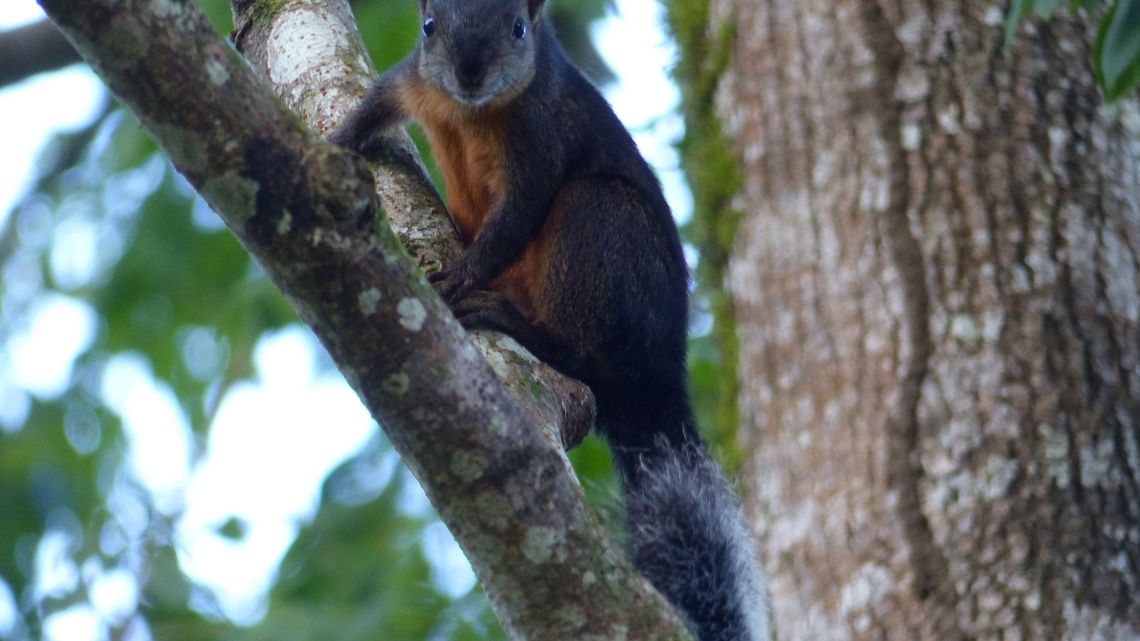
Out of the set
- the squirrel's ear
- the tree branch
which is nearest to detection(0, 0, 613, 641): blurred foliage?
the squirrel's ear

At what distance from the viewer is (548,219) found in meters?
3.97

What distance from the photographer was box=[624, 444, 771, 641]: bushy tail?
3029 millimetres

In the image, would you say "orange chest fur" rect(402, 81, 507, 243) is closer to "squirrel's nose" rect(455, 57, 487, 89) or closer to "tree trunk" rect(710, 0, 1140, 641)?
"squirrel's nose" rect(455, 57, 487, 89)

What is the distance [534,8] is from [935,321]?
8.34 ft

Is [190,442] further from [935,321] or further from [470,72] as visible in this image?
[935,321]

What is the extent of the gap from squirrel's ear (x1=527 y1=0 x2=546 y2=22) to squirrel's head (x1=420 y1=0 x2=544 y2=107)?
190 millimetres

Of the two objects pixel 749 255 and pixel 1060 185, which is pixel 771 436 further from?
pixel 1060 185

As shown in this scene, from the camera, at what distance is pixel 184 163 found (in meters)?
1.98

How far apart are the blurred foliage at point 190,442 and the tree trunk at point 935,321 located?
3081 mm

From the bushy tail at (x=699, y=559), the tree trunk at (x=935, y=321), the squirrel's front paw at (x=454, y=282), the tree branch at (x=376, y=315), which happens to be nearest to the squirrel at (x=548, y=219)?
the squirrel's front paw at (x=454, y=282)

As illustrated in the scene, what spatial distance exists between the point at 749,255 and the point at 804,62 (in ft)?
1.06

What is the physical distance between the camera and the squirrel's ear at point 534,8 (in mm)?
4188

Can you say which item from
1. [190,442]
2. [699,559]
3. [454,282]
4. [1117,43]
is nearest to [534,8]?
[454,282]

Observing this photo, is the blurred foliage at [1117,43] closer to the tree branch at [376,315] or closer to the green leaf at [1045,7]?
the green leaf at [1045,7]
